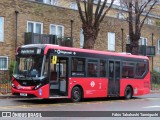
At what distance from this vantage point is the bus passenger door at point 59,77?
2128 centimetres

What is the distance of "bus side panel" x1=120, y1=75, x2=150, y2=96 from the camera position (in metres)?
26.0

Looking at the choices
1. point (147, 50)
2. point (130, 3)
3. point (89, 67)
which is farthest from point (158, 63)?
point (89, 67)

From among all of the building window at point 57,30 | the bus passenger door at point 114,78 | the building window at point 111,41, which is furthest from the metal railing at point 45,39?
the bus passenger door at point 114,78

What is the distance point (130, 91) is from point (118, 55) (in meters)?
2.89

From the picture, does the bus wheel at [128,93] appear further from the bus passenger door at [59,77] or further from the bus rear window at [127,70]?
the bus passenger door at [59,77]

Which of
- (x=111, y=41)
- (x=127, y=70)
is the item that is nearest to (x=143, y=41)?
(x=111, y=41)

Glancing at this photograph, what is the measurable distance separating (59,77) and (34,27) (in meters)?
14.4

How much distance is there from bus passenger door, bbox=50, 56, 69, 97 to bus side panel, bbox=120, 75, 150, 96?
528cm

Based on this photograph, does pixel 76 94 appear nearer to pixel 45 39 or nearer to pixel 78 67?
pixel 78 67

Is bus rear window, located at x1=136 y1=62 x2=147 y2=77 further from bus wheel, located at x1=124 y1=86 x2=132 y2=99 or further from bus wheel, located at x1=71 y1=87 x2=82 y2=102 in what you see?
bus wheel, located at x1=71 y1=87 x2=82 y2=102

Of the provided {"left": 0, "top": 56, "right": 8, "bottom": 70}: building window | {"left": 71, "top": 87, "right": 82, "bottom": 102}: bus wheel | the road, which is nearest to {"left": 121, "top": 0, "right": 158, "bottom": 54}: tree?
{"left": 0, "top": 56, "right": 8, "bottom": 70}: building window

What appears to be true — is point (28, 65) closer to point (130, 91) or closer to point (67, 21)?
point (130, 91)

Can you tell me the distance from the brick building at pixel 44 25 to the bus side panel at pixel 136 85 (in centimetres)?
1037

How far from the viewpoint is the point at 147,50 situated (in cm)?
4834
